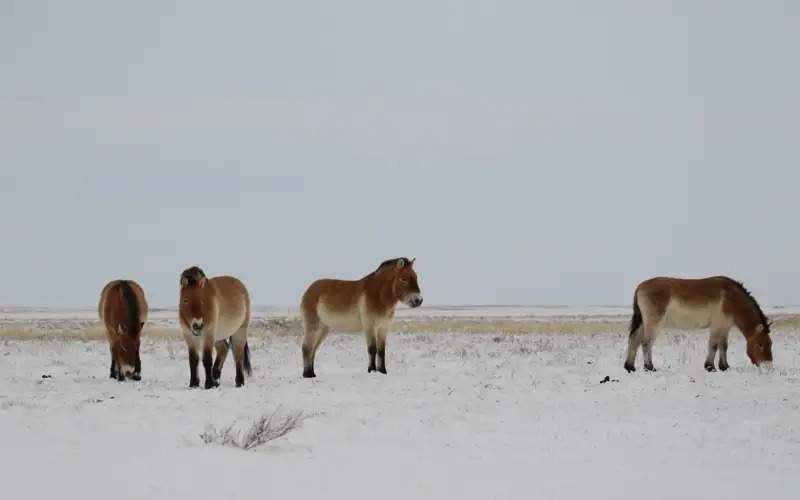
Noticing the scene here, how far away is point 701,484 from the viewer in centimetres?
764

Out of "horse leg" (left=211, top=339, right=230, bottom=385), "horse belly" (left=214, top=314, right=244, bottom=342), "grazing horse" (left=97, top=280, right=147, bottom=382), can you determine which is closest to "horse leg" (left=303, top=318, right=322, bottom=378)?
"horse leg" (left=211, top=339, right=230, bottom=385)

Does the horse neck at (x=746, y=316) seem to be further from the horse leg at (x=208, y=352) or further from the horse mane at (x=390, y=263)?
the horse leg at (x=208, y=352)

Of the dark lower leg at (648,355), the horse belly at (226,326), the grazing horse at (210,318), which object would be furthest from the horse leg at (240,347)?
the dark lower leg at (648,355)

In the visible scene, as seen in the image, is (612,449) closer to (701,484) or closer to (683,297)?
(701,484)

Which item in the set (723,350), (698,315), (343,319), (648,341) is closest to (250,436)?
(343,319)

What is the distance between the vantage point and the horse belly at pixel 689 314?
55.6 ft

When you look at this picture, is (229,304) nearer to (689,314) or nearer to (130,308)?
(130,308)

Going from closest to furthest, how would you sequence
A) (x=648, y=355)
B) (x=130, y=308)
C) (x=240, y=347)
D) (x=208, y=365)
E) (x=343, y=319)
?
(x=208, y=365) < (x=240, y=347) < (x=130, y=308) < (x=343, y=319) < (x=648, y=355)

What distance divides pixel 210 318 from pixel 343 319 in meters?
3.15

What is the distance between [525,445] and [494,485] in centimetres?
240

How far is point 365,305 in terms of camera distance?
16.5 meters

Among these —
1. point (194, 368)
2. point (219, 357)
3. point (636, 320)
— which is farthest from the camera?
point (636, 320)

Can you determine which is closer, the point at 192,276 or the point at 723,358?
the point at 192,276

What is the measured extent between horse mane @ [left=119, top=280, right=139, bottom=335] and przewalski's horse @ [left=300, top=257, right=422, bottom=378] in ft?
10.3
